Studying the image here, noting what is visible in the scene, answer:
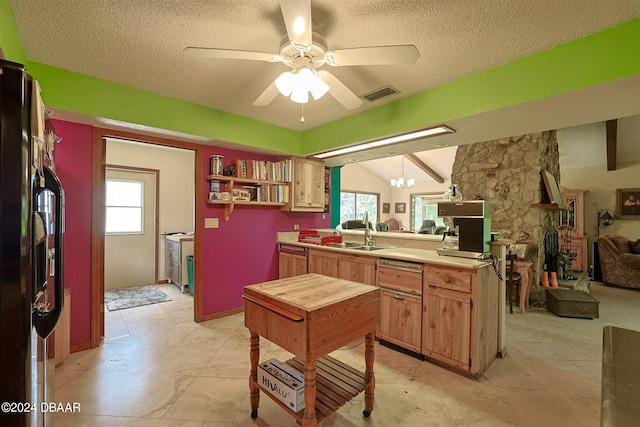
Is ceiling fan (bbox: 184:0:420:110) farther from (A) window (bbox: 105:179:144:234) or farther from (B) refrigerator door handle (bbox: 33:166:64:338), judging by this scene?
(A) window (bbox: 105:179:144:234)

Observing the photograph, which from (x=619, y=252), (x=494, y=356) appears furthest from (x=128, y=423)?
(x=619, y=252)

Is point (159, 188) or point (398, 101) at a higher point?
point (398, 101)

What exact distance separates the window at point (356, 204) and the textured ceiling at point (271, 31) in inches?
291

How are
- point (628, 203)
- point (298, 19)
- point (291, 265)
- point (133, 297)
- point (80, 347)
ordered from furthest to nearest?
point (628, 203) < point (133, 297) < point (291, 265) < point (80, 347) < point (298, 19)

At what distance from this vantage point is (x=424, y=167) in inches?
355

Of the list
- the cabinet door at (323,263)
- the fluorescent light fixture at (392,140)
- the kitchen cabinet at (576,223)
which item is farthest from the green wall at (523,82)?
the kitchen cabinet at (576,223)

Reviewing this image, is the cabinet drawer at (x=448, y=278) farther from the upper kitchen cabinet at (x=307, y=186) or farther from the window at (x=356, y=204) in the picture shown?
the window at (x=356, y=204)

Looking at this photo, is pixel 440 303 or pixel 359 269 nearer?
pixel 440 303

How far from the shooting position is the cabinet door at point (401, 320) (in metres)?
2.50

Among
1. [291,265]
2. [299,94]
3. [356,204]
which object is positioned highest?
[299,94]

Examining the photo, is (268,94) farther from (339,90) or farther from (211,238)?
(211,238)

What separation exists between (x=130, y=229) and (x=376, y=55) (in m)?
5.25

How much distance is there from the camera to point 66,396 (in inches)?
77.5

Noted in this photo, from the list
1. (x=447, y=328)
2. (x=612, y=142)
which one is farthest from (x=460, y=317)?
(x=612, y=142)
